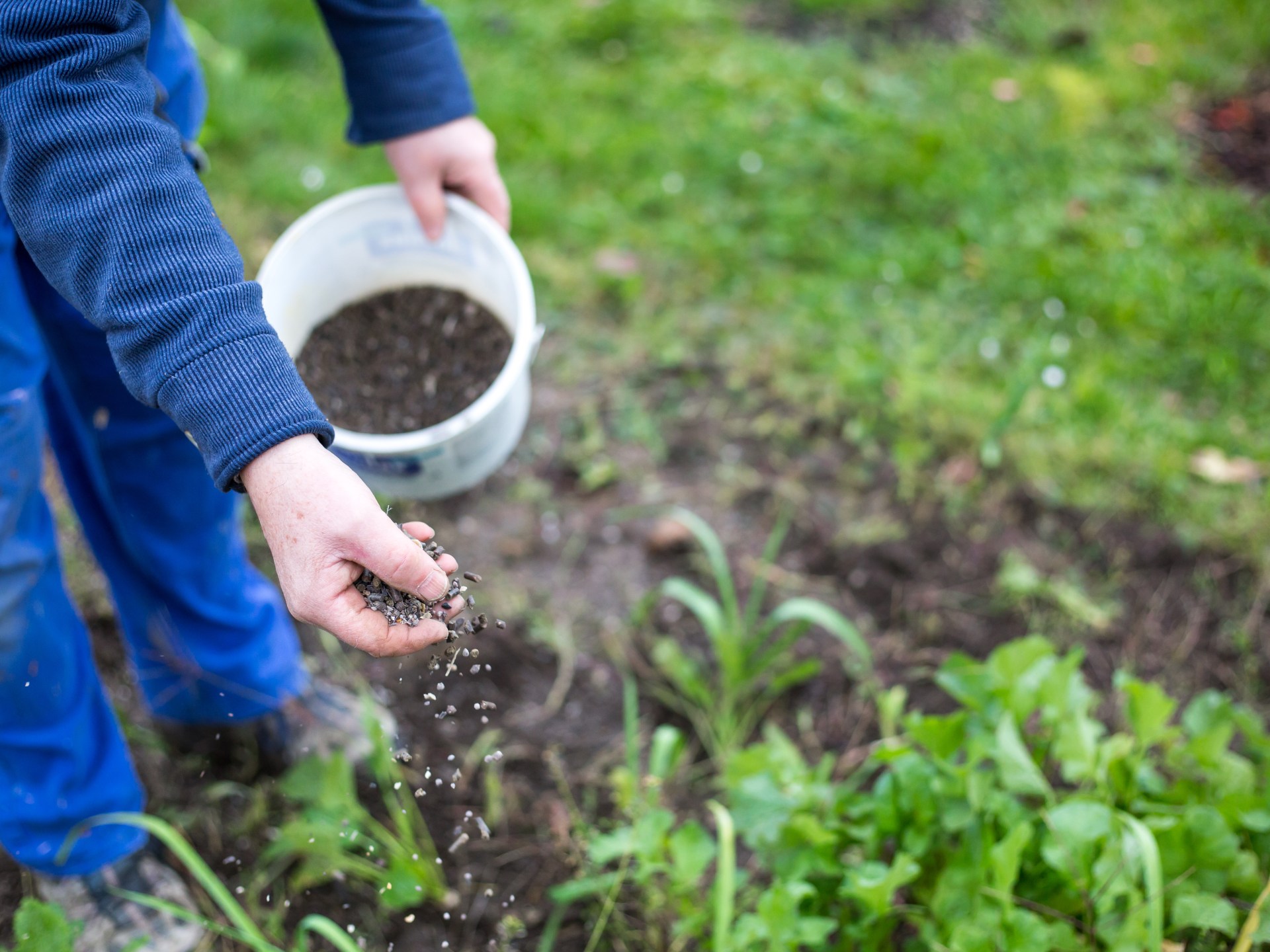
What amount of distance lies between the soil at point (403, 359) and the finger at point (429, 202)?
16cm

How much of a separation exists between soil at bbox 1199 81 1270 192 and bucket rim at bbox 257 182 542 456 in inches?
108

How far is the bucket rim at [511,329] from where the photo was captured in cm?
141

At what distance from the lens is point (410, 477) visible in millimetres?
1527

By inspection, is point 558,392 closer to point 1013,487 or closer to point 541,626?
point 541,626

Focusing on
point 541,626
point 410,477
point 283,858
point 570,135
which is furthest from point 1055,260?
point 283,858

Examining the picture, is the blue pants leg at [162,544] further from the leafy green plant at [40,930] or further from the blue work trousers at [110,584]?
the leafy green plant at [40,930]

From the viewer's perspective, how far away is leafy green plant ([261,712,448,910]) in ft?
5.02

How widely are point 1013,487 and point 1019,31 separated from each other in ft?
7.47

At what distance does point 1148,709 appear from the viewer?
4.72ft

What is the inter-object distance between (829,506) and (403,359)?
113cm

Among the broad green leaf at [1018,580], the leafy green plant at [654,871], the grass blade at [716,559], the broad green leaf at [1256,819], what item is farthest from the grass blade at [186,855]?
the broad green leaf at [1018,580]

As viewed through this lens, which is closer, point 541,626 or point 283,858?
point 283,858

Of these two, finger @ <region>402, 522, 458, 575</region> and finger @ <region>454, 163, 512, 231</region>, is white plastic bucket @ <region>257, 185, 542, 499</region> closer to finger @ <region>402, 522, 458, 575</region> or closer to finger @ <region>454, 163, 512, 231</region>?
finger @ <region>454, 163, 512, 231</region>

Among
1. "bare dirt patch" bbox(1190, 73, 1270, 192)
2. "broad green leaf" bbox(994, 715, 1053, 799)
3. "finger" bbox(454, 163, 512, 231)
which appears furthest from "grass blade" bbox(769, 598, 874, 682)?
"bare dirt patch" bbox(1190, 73, 1270, 192)
